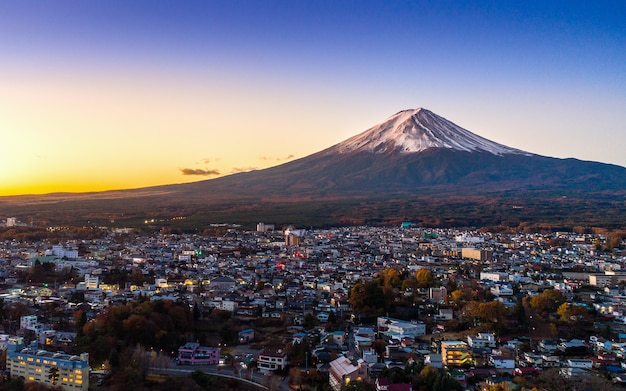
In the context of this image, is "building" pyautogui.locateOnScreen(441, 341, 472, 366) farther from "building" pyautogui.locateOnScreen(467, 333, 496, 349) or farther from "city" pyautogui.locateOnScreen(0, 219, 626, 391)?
"building" pyautogui.locateOnScreen(467, 333, 496, 349)

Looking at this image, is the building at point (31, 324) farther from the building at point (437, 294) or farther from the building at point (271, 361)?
the building at point (437, 294)

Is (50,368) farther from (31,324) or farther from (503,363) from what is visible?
(503,363)

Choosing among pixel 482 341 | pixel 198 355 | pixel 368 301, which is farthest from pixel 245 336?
pixel 482 341

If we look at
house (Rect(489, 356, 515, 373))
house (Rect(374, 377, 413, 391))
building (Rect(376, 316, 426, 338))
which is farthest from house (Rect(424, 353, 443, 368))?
building (Rect(376, 316, 426, 338))

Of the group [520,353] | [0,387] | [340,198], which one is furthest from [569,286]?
[340,198]

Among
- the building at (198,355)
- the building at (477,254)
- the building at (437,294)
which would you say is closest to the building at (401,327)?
the building at (437,294)
